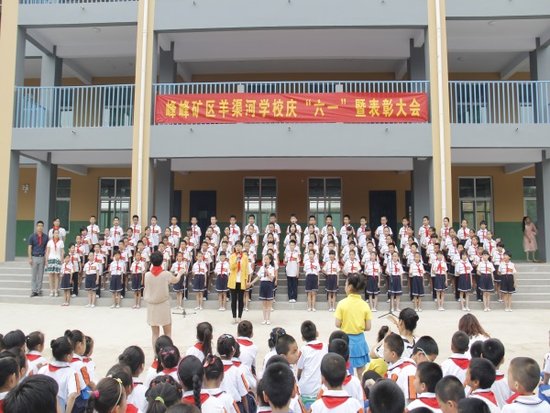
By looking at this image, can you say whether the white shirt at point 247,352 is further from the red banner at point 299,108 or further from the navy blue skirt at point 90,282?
the red banner at point 299,108

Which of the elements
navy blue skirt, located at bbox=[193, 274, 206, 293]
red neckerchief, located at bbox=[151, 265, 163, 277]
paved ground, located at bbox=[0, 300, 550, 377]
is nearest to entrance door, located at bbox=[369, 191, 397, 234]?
paved ground, located at bbox=[0, 300, 550, 377]

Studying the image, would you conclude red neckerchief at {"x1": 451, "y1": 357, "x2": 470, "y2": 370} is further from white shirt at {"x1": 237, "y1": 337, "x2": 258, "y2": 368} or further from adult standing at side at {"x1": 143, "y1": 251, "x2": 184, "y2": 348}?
adult standing at side at {"x1": 143, "y1": 251, "x2": 184, "y2": 348}

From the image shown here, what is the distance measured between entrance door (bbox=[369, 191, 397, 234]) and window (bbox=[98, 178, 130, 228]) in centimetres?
869

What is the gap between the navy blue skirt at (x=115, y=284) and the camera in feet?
32.8

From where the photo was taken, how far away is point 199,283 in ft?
32.5

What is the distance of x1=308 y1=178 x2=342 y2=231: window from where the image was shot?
15.9m

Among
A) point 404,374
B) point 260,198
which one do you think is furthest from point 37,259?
point 404,374

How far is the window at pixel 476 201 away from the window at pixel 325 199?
4224 millimetres

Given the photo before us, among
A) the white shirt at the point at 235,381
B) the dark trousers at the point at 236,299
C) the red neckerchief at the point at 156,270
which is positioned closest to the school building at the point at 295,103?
the dark trousers at the point at 236,299

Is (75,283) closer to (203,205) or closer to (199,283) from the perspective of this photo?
(199,283)

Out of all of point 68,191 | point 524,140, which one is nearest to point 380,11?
point 524,140

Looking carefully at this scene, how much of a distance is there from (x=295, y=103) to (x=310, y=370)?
364 inches

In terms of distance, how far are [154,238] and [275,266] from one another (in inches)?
131

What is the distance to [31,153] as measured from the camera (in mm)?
13422
